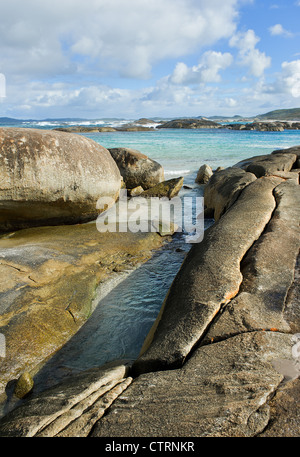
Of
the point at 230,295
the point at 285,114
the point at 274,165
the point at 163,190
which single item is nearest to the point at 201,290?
the point at 230,295

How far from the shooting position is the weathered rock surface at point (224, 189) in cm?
592

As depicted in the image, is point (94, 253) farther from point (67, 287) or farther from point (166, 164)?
point (166, 164)

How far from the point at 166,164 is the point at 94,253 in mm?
10947

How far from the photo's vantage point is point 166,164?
1466cm

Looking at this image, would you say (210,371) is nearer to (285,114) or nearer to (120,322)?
(120,322)

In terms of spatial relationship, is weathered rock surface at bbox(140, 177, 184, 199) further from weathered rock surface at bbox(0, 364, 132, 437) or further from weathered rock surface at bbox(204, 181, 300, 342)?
weathered rock surface at bbox(0, 364, 132, 437)

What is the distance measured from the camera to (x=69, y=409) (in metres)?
1.61

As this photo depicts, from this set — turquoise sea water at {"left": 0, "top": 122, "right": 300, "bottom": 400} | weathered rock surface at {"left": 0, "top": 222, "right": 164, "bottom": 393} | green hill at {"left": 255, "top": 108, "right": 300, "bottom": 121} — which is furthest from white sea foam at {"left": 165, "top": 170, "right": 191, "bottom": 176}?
green hill at {"left": 255, "top": 108, "right": 300, "bottom": 121}

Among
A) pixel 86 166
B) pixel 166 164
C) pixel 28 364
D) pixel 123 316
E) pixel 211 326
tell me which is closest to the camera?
pixel 211 326

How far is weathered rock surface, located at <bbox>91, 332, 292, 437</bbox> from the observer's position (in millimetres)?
1369

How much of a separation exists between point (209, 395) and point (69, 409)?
70 cm

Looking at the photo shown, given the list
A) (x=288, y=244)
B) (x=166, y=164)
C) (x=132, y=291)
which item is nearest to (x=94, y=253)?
(x=132, y=291)

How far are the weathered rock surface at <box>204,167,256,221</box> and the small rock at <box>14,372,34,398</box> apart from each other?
4192mm

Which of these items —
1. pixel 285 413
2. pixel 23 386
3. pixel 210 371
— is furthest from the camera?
pixel 23 386
